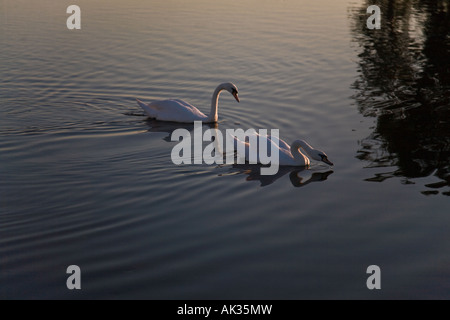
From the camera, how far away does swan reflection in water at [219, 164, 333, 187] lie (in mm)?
11313

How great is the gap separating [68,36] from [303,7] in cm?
1080

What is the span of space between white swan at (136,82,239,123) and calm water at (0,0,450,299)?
362mm

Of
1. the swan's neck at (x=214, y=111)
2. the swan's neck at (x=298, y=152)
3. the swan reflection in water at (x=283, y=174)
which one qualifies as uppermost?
the swan's neck at (x=214, y=111)

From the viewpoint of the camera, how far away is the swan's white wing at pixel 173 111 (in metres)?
14.6

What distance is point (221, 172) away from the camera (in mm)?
11492

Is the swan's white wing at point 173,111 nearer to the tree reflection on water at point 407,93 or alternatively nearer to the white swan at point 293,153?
the white swan at point 293,153

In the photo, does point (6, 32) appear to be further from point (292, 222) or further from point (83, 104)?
point (292, 222)

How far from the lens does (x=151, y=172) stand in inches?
447

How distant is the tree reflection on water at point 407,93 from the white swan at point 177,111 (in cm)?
326

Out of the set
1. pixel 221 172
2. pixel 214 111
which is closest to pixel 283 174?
pixel 221 172

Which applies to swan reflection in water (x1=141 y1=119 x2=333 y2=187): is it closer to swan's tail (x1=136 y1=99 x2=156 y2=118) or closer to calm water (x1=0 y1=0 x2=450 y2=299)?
calm water (x1=0 y1=0 x2=450 y2=299)

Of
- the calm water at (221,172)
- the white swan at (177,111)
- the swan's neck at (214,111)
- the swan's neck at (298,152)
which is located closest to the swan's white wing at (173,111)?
the white swan at (177,111)

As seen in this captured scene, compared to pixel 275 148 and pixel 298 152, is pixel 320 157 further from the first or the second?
pixel 275 148

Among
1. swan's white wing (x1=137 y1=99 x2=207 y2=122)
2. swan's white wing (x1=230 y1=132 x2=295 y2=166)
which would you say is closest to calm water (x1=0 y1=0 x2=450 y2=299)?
swan's white wing (x1=230 y1=132 x2=295 y2=166)
